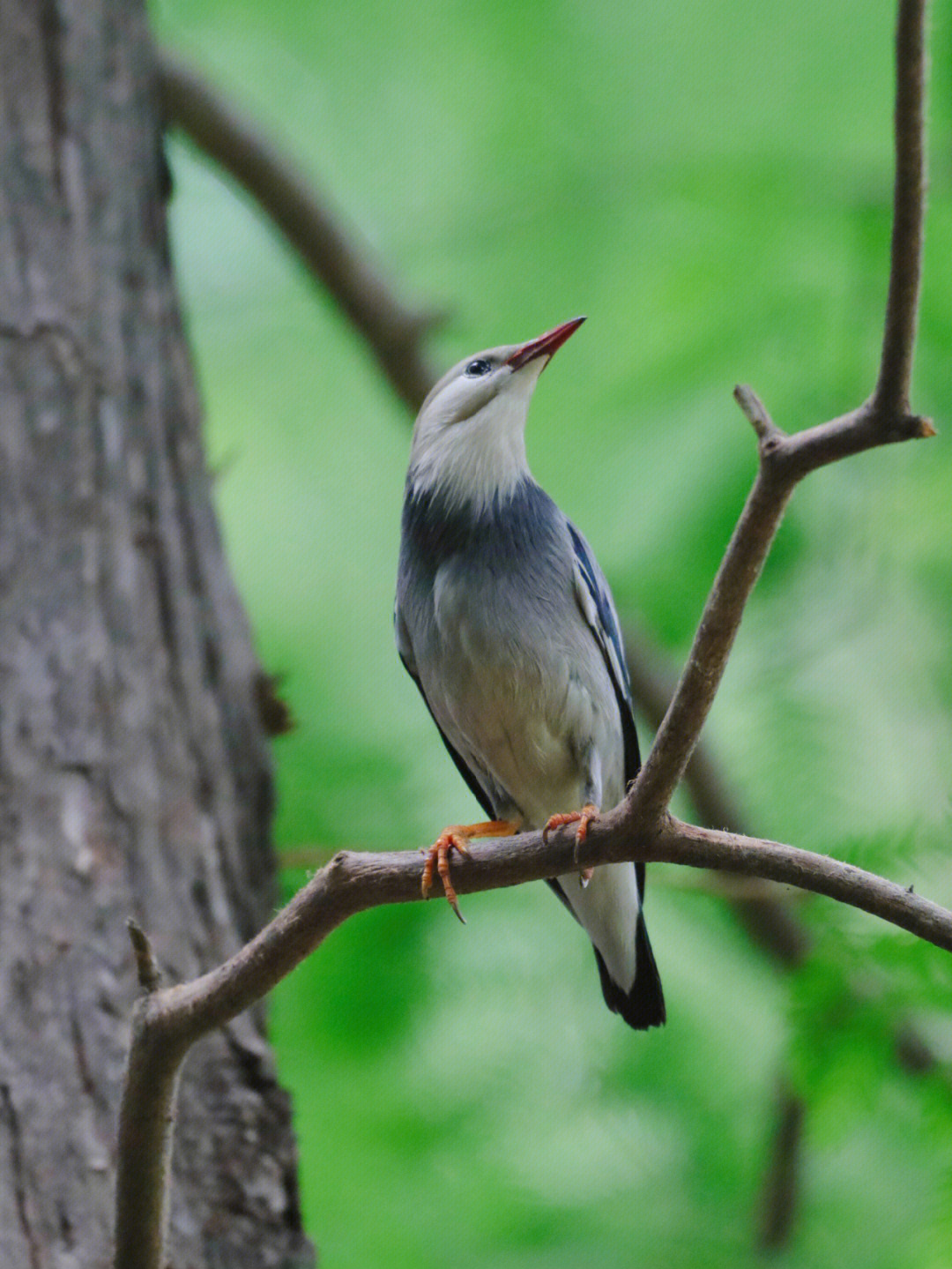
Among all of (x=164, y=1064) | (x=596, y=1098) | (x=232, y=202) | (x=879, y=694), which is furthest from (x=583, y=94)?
(x=164, y=1064)

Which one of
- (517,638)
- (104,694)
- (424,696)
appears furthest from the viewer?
(424,696)

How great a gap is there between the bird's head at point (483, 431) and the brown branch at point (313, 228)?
65.8 inches

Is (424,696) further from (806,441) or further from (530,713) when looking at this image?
(806,441)

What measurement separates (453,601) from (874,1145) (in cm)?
353

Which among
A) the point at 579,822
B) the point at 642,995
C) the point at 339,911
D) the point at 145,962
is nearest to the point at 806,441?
the point at 579,822

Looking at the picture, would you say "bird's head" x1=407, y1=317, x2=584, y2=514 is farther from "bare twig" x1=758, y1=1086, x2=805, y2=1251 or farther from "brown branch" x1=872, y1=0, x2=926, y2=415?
"bare twig" x1=758, y1=1086, x2=805, y2=1251

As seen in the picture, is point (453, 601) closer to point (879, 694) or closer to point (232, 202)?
point (879, 694)

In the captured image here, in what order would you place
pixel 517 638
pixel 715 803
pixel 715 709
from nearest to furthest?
pixel 517 638 → pixel 715 803 → pixel 715 709

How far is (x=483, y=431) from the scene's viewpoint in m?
3.98

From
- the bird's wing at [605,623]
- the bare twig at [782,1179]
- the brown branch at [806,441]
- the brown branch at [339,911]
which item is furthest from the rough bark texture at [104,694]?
the bare twig at [782,1179]

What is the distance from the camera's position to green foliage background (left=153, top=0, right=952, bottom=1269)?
16.0 feet

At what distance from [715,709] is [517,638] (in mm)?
2359

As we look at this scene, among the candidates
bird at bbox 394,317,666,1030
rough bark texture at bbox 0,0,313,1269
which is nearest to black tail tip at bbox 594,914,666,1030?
bird at bbox 394,317,666,1030

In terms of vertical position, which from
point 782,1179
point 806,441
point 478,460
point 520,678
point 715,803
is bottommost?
point 782,1179
